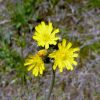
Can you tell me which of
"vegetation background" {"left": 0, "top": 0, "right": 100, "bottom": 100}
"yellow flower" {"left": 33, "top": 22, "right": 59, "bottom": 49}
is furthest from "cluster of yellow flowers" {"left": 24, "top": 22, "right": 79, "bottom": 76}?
"vegetation background" {"left": 0, "top": 0, "right": 100, "bottom": 100}

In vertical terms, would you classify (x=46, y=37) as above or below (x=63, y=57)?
above

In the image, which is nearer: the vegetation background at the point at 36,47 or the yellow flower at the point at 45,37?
the yellow flower at the point at 45,37

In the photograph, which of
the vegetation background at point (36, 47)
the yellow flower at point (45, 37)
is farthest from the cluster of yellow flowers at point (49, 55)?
the vegetation background at point (36, 47)

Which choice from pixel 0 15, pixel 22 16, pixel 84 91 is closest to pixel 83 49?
pixel 84 91

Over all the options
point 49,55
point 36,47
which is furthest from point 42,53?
point 36,47

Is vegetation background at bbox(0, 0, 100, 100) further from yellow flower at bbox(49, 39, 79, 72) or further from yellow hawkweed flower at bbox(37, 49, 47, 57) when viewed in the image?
yellow hawkweed flower at bbox(37, 49, 47, 57)

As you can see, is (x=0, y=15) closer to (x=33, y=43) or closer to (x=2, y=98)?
(x=33, y=43)

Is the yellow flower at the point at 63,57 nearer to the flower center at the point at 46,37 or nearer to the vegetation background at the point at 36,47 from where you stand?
the flower center at the point at 46,37

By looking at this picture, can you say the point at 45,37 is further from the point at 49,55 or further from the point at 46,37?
the point at 49,55
